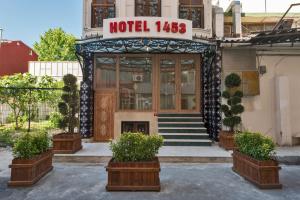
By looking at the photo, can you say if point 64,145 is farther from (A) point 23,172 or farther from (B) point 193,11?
(B) point 193,11

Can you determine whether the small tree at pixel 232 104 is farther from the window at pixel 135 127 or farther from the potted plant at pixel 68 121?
the potted plant at pixel 68 121

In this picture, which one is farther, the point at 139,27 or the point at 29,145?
the point at 139,27

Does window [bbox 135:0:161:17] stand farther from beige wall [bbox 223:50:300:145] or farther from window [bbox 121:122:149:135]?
window [bbox 121:122:149:135]

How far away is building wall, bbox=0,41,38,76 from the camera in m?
30.1

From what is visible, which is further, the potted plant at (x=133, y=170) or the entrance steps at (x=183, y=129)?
the entrance steps at (x=183, y=129)

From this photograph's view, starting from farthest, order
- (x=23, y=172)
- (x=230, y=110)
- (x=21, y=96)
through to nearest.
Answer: (x=21, y=96), (x=230, y=110), (x=23, y=172)

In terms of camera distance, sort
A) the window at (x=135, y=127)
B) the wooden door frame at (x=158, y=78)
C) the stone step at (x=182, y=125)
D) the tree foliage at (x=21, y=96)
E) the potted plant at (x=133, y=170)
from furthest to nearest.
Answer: the tree foliage at (x=21, y=96)
the wooden door frame at (x=158, y=78)
the window at (x=135, y=127)
the stone step at (x=182, y=125)
the potted plant at (x=133, y=170)

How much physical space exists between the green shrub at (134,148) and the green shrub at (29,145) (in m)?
2.02

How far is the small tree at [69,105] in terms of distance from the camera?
388 inches

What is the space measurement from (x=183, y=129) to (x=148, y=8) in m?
5.56

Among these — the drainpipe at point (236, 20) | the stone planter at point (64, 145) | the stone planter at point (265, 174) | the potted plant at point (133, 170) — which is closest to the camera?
the potted plant at point (133, 170)

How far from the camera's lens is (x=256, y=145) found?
6660 mm

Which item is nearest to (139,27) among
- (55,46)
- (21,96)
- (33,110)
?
(33,110)

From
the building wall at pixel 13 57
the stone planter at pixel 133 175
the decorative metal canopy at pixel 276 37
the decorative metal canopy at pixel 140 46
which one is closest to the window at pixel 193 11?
the decorative metal canopy at pixel 140 46
